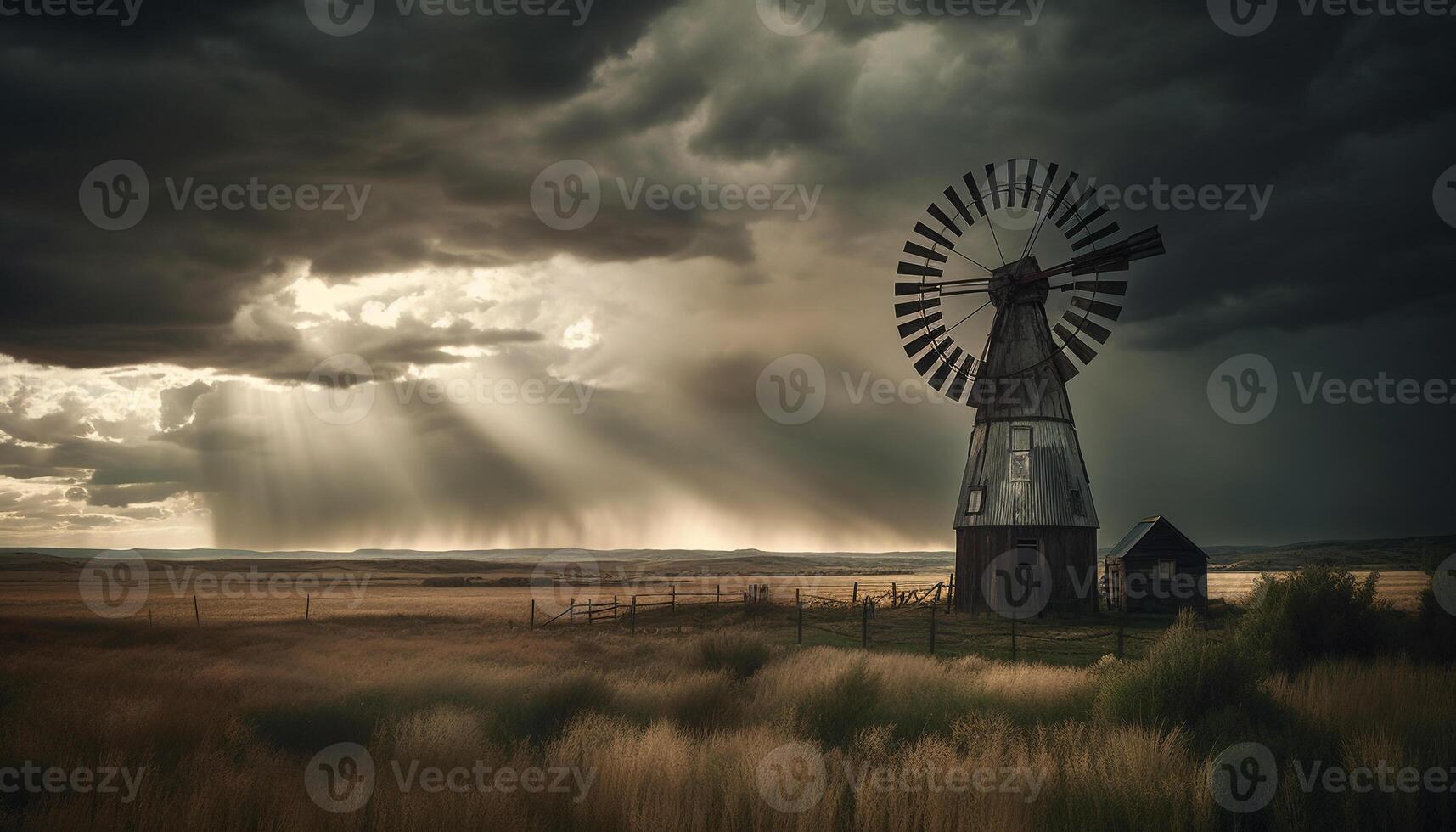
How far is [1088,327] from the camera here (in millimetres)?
34469

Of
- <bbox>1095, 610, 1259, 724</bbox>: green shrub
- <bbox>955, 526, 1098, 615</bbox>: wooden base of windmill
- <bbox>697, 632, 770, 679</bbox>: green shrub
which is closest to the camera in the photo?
<bbox>1095, 610, 1259, 724</bbox>: green shrub

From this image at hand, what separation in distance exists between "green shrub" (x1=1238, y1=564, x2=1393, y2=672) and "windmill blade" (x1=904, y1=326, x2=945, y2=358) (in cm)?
2099

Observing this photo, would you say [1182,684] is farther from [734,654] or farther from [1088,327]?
[1088,327]

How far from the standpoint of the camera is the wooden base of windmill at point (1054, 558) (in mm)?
33844

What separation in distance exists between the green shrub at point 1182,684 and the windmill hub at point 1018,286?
2609cm

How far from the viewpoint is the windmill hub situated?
35562 mm

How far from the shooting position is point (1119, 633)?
21.5 m

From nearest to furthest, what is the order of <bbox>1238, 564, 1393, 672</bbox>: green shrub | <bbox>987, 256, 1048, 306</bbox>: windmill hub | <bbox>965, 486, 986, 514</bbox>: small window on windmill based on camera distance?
1. <bbox>1238, 564, 1393, 672</bbox>: green shrub
2. <bbox>965, 486, 986, 514</bbox>: small window on windmill
3. <bbox>987, 256, 1048, 306</bbox>: windmill hub

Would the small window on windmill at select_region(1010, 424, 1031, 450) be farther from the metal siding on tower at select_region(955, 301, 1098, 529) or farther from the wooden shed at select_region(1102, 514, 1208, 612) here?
the wooden shed at select_region(1102, 514, 1208, 612)

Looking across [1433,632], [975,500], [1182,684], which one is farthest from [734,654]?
[975,500]

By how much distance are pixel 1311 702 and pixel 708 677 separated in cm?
898

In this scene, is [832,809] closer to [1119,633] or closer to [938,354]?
[1119,633]

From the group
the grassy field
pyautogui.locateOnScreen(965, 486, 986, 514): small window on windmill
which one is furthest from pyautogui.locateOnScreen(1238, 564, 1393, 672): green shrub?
pyautogui.locateOnScreen(965, 486, 986, 514): small window on windmill

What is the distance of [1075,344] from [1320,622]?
19228 millimetres
